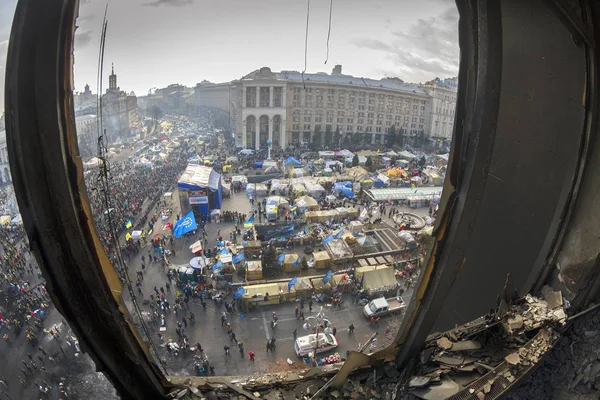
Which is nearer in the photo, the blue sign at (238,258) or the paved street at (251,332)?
the paved street at (251,332)

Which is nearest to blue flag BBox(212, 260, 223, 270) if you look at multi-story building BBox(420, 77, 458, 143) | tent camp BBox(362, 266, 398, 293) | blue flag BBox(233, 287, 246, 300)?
blue flag BBox(233, 287, 246, 300)

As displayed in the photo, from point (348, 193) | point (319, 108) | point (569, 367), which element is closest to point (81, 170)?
point (569, 367)

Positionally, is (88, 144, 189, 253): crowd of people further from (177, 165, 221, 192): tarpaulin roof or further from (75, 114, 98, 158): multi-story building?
(177, 165, 221, 192): tarpaulin roof

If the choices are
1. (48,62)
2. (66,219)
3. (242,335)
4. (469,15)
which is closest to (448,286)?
(469,15)

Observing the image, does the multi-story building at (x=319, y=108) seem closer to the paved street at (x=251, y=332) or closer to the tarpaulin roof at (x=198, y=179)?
the tarpaulin roof at (x=198, y=179)

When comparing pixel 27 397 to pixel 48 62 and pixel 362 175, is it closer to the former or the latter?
pixel 48 62

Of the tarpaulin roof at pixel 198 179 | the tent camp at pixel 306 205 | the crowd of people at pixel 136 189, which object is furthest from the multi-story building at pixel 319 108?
the tent camp at pixel 306 205
